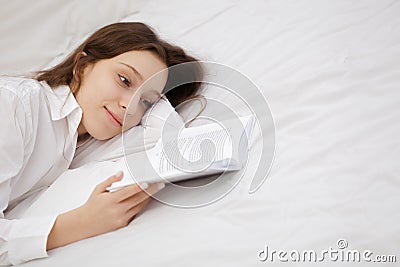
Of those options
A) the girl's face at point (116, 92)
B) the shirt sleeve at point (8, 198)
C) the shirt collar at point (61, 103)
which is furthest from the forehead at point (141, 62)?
the shirt sleeve at point (8, 198)

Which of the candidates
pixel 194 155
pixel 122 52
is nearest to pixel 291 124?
pixel 194 155

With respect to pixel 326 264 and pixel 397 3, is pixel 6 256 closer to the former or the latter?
pixel 326 264

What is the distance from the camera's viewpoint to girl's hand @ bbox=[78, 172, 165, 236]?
894 mm

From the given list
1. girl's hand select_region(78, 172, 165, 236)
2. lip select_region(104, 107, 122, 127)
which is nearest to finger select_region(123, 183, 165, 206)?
girl's hand select_region(78, 172, 165, 236)

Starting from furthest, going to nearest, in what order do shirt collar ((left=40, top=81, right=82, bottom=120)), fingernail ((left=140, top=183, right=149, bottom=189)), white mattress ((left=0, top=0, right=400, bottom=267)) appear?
shirt collar ((left=40, top=81, right=82, bottom=120)) → fingernail ((left=140, top=183, right=149, bottom=189)) → white mattress ((left=0, top=0, right=400, bottom=267))

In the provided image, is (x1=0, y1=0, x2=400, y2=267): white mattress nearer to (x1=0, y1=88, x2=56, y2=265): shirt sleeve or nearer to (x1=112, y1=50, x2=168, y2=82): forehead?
(x1=0, y1=88, x2=56, y2=265): shirt sleeve

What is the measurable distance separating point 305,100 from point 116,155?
41 cm

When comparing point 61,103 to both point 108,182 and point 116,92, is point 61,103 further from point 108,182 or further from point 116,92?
point 108,182

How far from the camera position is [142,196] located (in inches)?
36.0

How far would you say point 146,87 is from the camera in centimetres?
117

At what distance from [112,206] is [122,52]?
0.43m

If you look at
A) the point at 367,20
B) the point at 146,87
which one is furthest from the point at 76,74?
the point at 367,20

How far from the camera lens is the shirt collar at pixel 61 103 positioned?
1.12 m

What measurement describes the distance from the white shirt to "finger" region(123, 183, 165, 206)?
0.46ft
